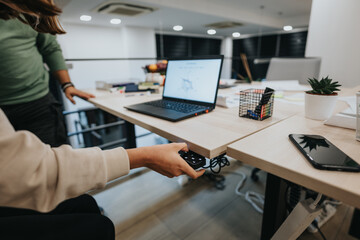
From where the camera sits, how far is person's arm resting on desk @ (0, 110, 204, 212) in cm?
40

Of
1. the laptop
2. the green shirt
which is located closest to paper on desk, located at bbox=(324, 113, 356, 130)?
the laptop

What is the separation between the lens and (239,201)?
1.59 metres

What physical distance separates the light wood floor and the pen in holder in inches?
35.1

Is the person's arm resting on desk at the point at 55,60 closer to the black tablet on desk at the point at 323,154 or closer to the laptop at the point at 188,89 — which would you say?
the laptop at the point at 188,89

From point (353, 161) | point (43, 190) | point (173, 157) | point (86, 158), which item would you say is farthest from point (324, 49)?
point (43, 190)

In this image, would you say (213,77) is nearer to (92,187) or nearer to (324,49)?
(92,187)

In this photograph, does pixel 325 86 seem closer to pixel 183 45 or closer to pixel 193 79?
pixel 193 79

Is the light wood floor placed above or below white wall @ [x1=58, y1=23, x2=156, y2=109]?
below

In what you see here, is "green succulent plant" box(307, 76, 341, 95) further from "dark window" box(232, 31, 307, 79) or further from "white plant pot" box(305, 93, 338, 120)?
"dark window" box(232, 31, 307, 79)

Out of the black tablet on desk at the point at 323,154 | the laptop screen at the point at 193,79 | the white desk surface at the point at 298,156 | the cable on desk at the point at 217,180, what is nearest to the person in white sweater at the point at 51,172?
the white desk surface at the point at 298,156

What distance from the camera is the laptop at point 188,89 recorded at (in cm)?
87

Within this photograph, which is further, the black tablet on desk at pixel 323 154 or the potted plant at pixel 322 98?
the potted plant at pixel 322 98

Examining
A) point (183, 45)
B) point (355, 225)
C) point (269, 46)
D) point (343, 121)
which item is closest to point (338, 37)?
point (343, 121)

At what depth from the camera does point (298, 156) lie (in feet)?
1.60
